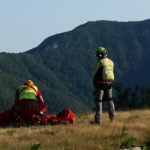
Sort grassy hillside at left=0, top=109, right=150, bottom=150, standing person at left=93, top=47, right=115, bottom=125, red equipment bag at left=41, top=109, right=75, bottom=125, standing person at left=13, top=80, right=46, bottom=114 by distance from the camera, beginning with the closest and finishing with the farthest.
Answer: grassy hillside at left=0, top=109, right=150, bottom=150, standing person at left=93, top=47, right=115, bottom=125, red equipment bag at left=41, top=109, right=75, bottom=125, standing person at left=13, top=80, right=46, bottom=114

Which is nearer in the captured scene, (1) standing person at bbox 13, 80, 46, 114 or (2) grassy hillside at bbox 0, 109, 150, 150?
(2) grassy hillside at bbox 0, 109, 150, 150

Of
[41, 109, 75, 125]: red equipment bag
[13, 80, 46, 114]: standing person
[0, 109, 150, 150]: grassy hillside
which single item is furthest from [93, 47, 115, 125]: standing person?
[13, 80, 46, 114]: standing person

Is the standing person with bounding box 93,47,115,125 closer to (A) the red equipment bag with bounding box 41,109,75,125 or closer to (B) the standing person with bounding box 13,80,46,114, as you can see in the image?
(A) the red equipment bag with bounding box 41,109,75,125

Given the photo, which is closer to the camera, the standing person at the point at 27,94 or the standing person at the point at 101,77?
the standing person at the point at 101,77

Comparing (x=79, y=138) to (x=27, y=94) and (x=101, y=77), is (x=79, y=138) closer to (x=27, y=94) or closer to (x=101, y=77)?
(x=101, y=77)

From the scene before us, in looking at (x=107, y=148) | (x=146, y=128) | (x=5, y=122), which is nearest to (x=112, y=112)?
(x=146, y=128)

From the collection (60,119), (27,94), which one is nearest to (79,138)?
(60,119)

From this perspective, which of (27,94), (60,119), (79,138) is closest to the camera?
(79,138)

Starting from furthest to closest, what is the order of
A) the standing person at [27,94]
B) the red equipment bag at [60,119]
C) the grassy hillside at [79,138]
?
the standing person at [27,94] → the red equipment bag at [60,119] → the grassy hillside at [79,138]

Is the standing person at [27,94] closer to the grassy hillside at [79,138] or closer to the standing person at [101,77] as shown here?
the standing person at [101,77]

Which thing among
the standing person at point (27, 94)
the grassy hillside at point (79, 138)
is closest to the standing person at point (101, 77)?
the grassy hillside at point (79, 138)

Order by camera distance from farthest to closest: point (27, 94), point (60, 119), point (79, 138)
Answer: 1. point (27, 94)
2. point (60, 119)
3. point (79, 138)

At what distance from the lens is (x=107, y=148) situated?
739 centimetres

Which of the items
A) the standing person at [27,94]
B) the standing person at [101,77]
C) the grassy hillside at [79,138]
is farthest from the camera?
the standing person at [27,94]
